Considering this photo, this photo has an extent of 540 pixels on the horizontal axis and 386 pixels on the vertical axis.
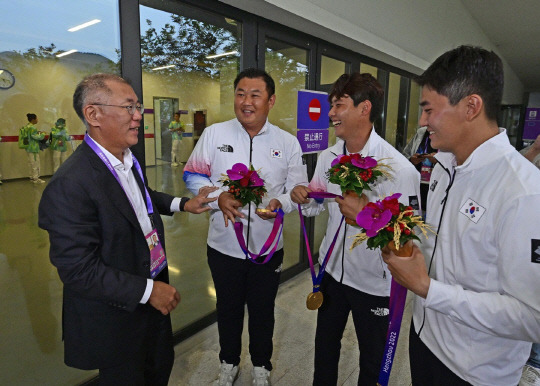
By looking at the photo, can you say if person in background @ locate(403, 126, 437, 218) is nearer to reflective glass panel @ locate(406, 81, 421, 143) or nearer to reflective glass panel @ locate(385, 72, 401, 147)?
reflective glass panel @ locate(385, 72, 401, 147)

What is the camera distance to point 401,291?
1355 mm

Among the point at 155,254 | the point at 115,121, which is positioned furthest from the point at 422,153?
the point at 115,121

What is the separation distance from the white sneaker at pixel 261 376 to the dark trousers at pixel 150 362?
70 centimetres

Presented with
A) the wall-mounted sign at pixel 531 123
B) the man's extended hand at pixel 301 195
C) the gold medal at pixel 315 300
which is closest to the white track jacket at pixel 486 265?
the gold medal at pixel 315 300

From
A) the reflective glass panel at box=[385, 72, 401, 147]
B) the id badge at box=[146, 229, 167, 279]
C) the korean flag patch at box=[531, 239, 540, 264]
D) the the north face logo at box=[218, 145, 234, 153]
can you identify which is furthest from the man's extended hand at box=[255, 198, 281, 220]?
the reflective glass panel at box=[385, 72, 401, 147]

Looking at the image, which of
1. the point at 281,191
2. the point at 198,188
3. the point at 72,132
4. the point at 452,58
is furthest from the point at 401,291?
the point at 72,132

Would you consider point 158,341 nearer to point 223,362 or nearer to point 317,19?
point 223,362

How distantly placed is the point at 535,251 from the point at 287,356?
2212 mm

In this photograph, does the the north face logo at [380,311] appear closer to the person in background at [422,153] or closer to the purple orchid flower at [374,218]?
the purple orchid flower at [374,218]

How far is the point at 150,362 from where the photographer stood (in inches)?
68.3

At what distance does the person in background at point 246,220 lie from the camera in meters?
2.14

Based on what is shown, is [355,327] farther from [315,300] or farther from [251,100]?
[251,100]

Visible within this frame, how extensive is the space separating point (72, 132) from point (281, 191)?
55.1 inches

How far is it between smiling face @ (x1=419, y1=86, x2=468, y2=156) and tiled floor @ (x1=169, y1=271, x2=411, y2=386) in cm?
196
